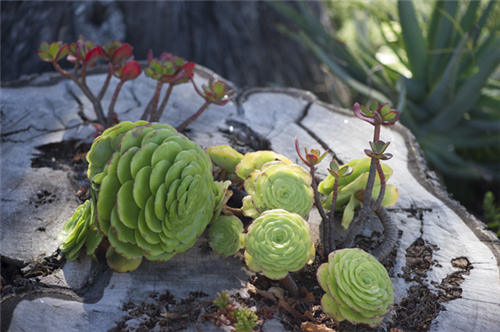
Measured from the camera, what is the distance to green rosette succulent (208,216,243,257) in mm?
1088

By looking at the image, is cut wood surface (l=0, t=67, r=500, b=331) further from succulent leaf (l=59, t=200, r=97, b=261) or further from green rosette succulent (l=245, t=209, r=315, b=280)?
green rosette succulent (l=245, t=209, r=315, b=280)

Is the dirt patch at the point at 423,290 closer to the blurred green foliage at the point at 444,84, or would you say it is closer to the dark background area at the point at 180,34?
the blurred green foliage at the point at 444,84

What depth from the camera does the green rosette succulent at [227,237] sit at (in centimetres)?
109

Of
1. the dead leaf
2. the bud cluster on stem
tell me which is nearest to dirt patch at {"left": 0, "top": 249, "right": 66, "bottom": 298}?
the bud cluster on stem

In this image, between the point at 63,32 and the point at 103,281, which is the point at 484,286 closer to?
the point at 103,281

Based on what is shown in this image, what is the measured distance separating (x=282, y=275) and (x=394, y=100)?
185 cm

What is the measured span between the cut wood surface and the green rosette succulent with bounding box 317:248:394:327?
14 centimetres

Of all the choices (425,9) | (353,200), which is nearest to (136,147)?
(353,200)

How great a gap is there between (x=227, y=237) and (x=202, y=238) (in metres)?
0.12

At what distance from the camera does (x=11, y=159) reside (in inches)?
54.0

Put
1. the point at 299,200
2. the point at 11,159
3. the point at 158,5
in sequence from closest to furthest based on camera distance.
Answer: the point at 299,200 < the point at 11,159 < the point at 158,5

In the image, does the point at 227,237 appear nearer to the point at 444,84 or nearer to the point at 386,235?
the point at 386,235

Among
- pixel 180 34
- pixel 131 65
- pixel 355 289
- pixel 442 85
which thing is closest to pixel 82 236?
pixel 131 65

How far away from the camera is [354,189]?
118 centimetres
